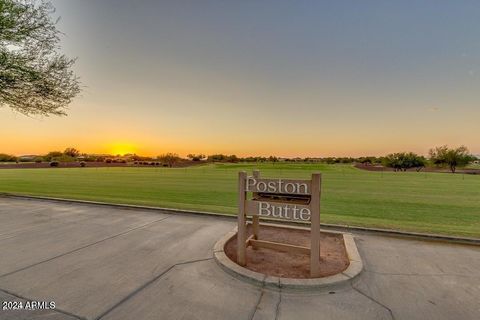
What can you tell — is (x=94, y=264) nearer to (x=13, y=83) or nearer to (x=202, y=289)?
(x=202, y=289)

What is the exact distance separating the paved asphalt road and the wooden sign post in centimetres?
62

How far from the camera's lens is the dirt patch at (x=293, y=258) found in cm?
376

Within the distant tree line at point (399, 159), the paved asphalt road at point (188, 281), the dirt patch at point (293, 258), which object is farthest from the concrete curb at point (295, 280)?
the distant tree line at point (399, 159)

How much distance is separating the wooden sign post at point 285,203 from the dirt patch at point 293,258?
23 centimetres

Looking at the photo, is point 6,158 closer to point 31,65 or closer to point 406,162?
point 31,65

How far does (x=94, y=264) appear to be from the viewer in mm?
3916

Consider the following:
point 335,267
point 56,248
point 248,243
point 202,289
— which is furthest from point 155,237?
point 335,267

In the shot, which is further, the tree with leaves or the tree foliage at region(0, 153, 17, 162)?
the tree foliage at region(0, 153, 17, 162)

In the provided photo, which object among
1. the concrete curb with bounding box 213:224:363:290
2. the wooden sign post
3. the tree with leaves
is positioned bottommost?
the concrete curb with bounding box 213:224:363:290

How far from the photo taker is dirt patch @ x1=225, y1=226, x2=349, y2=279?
3.76 m

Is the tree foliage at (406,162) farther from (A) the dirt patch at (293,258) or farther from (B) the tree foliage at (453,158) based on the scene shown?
(A) the dirt patch at (293,258)

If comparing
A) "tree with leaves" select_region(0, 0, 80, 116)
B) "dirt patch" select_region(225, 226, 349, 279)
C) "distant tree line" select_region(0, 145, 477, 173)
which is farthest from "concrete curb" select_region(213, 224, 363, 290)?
"distant tree line" select_region(0, 145, 477, 173)

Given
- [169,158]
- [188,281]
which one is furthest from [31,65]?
[169,158]

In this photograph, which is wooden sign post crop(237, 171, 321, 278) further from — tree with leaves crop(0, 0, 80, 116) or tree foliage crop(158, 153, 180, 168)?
tree foliage crop(158, 153, 180, 168)
